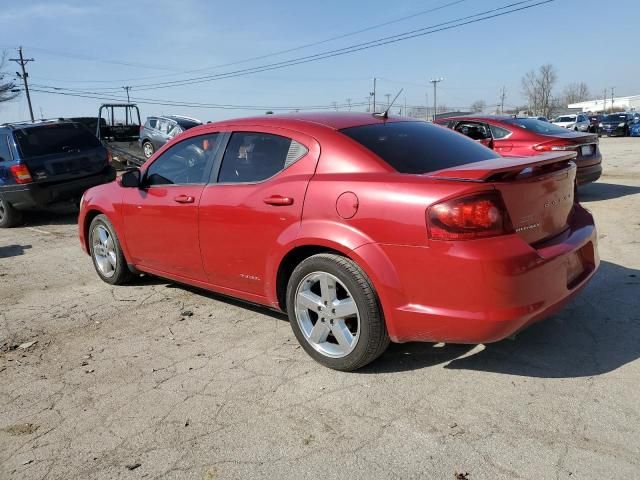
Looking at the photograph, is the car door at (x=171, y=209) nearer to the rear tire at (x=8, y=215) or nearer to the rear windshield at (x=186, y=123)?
the rear tire at (x=8, y=215)

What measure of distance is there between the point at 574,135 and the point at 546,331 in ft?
20.0

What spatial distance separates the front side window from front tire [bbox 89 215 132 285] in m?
0.89

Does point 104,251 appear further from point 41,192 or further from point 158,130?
point 158,130

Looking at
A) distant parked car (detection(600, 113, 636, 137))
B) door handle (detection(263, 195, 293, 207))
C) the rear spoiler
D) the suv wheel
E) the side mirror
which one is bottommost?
distant parked car (detection(600, 113, 636, 137))

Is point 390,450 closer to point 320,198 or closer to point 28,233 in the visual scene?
point 320,198

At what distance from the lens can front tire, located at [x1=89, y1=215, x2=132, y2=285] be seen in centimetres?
527

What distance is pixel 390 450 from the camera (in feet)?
8.31

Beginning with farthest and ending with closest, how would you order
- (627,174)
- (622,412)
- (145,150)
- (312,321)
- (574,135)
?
1. (145,150)
2. (627,174)
3. (574,135)
4. (312,321)
5. (622,412)

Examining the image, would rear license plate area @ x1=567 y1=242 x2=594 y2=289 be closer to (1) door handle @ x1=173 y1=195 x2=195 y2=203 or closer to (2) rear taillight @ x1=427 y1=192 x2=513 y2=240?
(2) rear taillight @ x1=427 y1=192 x2=513 y2=240

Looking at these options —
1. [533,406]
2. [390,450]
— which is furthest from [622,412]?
[390,450]

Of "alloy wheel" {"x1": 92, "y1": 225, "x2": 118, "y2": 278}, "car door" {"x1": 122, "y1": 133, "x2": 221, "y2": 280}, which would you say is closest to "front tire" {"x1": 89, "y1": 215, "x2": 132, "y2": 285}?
"alloy wheel" {"x1": 92, "y1": 225, "x2": 118, "y2": 278}

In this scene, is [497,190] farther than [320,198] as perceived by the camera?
No

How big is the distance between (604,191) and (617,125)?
29334 mm

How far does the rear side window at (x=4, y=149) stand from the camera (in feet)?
29.9
